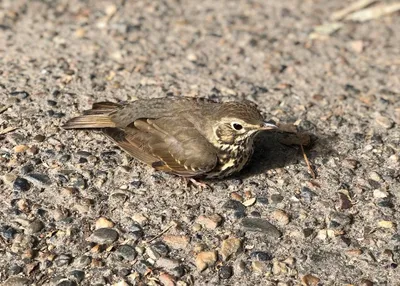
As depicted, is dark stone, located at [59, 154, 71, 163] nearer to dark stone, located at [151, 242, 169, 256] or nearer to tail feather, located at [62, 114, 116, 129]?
tail feather, located at [62, 114, 116, 129]

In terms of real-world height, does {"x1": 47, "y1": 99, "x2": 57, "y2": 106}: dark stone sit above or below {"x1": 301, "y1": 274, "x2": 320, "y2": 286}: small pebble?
above

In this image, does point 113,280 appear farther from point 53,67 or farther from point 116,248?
point 53,67

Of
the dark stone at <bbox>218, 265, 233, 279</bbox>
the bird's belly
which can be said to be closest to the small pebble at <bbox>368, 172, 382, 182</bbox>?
the bird's belly

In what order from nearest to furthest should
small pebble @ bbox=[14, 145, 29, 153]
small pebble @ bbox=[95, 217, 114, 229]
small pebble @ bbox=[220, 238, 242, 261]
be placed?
1. small pebble @ bbox=[220, 238, 242, 261]
2. small pebble @ bbox=[95, 217, 114, 229]
3. small pebble @ bbox=[14, 145, 29, 153]

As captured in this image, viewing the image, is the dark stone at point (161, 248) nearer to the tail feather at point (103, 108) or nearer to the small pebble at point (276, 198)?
the small pebble at point (276, 198)

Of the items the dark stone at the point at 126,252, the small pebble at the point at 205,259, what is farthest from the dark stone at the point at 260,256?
the dark stone at the point at 126,252

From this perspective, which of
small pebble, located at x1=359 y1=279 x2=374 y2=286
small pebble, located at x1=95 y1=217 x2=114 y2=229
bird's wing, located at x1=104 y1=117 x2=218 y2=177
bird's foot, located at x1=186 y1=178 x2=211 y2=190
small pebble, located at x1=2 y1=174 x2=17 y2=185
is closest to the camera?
small pebble, located at x1=359 y1=279 x2=374 y2=286

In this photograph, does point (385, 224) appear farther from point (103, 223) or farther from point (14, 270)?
point (14, 270)

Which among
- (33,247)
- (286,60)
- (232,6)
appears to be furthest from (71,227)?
(232,6)
